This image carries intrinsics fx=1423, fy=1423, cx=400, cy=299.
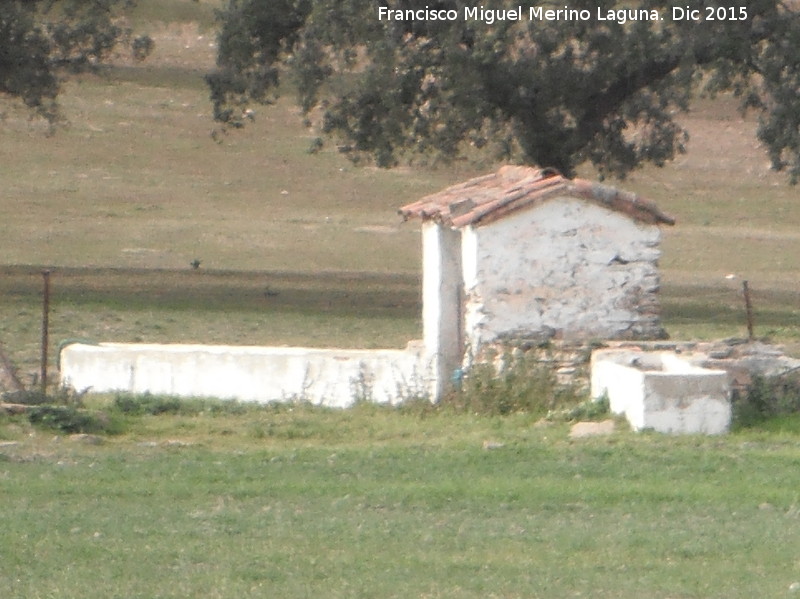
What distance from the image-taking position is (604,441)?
33.4 feet

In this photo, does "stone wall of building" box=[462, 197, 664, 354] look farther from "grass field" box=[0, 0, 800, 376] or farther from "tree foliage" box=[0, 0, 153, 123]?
"tree foliage" box=[0, 0, 153, 123]

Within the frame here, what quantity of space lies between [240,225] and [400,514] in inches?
1056

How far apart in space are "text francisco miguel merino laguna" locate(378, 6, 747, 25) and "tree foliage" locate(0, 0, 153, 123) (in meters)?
5.25

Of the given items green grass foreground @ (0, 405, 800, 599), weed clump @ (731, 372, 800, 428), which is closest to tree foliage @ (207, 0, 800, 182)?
weed clump @ (731, 372, 800, 428)

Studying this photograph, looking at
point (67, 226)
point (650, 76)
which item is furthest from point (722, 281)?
point (67, 226)

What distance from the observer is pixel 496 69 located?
2286cm

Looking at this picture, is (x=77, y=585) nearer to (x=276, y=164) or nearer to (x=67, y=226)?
(x=67, y=226)

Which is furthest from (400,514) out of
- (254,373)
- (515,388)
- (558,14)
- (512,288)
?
(558,14)

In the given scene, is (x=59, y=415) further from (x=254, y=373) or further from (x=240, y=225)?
(x=240, y=225)

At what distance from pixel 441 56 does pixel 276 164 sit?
21.2 m

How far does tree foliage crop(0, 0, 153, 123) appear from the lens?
23.5m

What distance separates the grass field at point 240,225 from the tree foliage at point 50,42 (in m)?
2.13

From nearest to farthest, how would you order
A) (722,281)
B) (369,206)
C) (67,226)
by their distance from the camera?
1. (722,281)
2. (67,226)
3. (369,206)

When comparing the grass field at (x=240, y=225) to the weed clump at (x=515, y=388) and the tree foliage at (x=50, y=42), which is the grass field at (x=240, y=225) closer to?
the tree foliage at (x=50, y=42)
